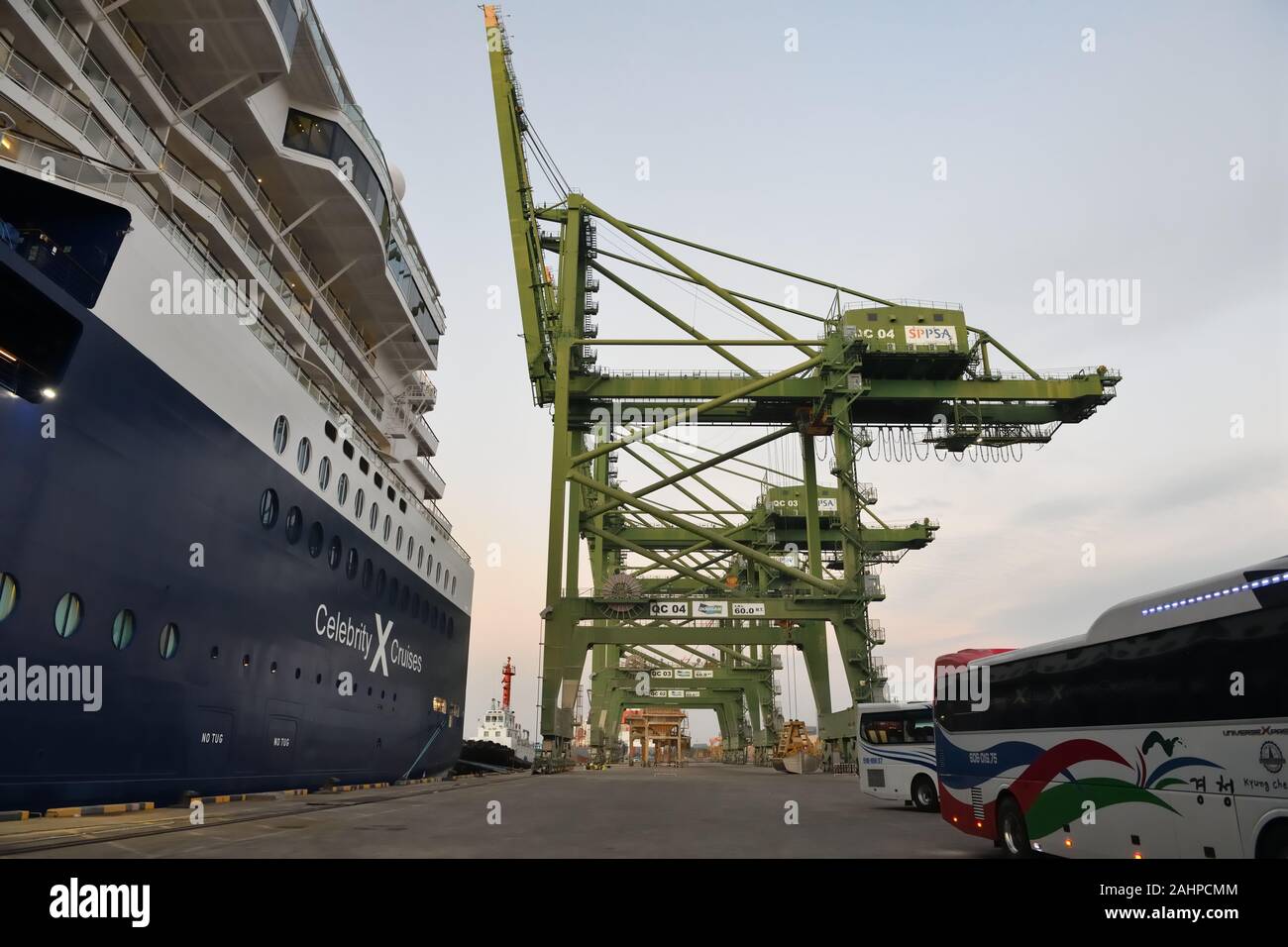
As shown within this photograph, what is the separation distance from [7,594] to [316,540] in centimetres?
795

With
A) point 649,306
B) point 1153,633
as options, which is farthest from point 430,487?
point 1153,633

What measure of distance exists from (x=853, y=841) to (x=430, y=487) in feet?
74.9

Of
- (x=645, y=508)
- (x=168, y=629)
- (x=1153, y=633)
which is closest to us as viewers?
(x=1153, y=633)

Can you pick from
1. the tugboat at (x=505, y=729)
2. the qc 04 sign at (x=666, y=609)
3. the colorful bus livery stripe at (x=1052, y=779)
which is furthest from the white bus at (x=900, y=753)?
the tugboat at (x=505, y=729)

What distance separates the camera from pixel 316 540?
54.8 ft

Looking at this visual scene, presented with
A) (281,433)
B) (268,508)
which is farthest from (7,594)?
(281,433)

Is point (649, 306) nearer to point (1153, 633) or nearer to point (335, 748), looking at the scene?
point (335, 748)

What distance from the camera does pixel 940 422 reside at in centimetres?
3097

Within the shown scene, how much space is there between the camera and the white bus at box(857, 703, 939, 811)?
16.7 meters

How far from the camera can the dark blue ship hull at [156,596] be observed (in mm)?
Result: 9117

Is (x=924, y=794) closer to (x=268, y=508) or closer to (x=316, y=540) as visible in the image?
(x=316, y=540)

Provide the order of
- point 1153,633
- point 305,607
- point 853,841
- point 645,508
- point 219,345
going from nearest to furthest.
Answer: point 1153,633 < point 853,841 < point 219,345 < point 305,607 < point 645,508

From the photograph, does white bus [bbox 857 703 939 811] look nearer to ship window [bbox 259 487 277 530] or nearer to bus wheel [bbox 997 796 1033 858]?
bus wheel [bbox 997 796 1033 858]
